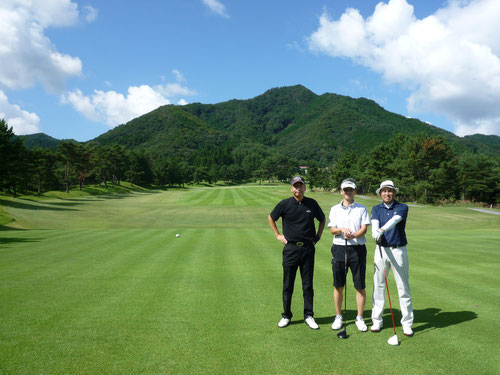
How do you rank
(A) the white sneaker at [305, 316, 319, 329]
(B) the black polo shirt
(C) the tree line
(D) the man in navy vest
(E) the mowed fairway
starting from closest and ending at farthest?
(E) the mowed fairway, (D) the man in navy vest, (A) the white sneaker at [305, 316, 319, 329], (B) the black polo shirt, (C) the tree line

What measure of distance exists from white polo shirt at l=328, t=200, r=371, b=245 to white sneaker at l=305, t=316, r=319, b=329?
1.46m

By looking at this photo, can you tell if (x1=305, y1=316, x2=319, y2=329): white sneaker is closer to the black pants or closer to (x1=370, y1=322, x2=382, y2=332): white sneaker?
the black pants

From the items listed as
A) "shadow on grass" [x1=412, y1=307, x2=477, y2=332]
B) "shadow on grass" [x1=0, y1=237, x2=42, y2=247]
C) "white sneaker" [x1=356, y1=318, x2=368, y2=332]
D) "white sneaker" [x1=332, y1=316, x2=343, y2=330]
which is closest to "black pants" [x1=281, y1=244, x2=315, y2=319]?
"white sneaker" [x1=332, y1=316, x2=343, y2=330]

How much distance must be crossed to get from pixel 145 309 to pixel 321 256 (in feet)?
24.7

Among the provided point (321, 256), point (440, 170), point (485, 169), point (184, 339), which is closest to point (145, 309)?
point (184, 339)

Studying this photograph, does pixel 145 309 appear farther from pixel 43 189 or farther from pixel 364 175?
pixel 43 189

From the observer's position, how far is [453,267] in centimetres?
979

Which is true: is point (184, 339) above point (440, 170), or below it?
below

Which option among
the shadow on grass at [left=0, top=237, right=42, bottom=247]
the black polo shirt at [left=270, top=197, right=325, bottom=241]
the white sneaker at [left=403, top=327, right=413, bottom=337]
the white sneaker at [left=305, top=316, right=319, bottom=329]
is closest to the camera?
the white sneaker at [left=403, top=327, right=413, bottom=337]

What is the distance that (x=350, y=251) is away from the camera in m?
5.45

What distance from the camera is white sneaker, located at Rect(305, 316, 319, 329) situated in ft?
17.5

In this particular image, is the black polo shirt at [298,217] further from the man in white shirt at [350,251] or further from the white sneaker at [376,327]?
the white sneaker at [376,327]

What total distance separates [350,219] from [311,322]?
2.01 meters

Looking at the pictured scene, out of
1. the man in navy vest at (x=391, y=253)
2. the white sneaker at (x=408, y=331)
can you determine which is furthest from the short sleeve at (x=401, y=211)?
the white sneaker at (x=408, y=331)
